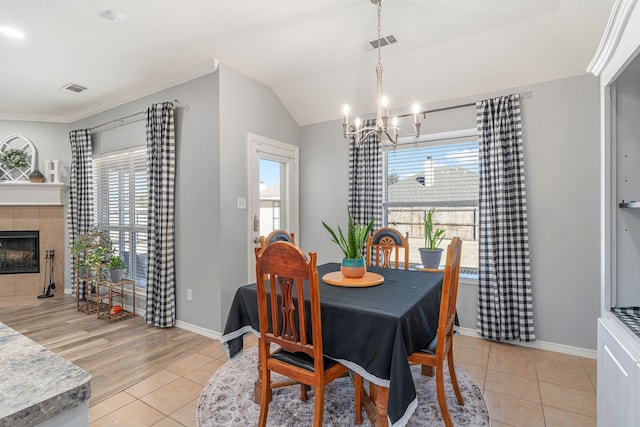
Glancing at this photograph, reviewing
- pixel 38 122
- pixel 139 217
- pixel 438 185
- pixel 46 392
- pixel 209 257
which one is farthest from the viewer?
pixel 38 122

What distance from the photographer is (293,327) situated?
1.69 m

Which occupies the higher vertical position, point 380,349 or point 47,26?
point 47,26

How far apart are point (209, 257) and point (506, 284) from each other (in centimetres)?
282

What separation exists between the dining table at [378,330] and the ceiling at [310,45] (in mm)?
1998

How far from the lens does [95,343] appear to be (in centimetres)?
311

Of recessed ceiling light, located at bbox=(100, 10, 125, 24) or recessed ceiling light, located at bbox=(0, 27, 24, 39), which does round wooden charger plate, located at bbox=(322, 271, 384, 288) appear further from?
recessed ceiling light, located at bbox=(0, 27, 24, 39)

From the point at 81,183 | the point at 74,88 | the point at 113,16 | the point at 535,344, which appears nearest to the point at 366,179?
the point at 535,344

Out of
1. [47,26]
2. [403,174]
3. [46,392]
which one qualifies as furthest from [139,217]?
[46,392]

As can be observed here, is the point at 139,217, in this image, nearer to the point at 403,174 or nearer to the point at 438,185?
the point at 403,174

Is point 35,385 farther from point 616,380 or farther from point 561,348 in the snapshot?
point 561,348

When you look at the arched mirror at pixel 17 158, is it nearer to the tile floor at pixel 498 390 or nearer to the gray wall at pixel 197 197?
the gray wall at pixel 197 197

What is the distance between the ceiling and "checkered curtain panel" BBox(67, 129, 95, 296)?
2.74 feet

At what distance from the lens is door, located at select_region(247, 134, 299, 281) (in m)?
3.59

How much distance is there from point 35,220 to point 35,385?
220 inches
